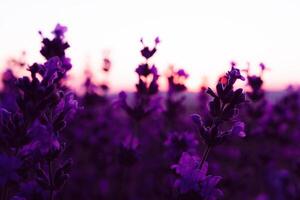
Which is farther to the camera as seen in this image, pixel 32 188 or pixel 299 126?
pixel 299 126

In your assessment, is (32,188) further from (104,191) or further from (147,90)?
(104,191)

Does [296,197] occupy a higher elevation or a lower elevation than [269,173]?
higher

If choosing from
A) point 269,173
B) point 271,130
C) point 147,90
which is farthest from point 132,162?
point 269,173

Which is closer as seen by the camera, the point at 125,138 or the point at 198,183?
the point at 198,183

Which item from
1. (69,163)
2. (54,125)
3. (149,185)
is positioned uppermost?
(54,125)

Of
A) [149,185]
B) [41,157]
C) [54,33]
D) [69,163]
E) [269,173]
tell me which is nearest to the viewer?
[41,157]

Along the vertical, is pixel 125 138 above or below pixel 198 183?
below

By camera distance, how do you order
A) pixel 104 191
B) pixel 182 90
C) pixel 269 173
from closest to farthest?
pixel 182 90 → pixel 104 191 → pixel 269 173

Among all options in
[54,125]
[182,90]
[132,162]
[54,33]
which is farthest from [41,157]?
[182,90]

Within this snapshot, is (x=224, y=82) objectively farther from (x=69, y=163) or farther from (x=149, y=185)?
(x=149, y=185)
